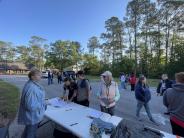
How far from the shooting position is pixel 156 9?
42.1 m

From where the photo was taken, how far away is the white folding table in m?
3.94

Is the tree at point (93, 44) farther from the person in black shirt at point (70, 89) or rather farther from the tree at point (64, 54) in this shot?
the person in black shirt at point (70, 89)

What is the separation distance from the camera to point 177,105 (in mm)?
4027

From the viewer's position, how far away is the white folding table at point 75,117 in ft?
12.9

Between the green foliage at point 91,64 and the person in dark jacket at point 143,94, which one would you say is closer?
the person in dark jacket at point 143,94

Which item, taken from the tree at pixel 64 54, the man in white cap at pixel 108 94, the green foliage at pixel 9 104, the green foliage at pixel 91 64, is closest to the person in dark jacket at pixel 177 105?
the man in white cap at pixel 108 94

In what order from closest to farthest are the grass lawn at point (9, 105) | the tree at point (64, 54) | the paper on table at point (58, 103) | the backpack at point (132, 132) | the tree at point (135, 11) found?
the backpack at point (132, 132), the paper on table at point (58, 103), the grass lawn at point (9, 105), the tree at point (135, 11), the tree at point (64, 54)

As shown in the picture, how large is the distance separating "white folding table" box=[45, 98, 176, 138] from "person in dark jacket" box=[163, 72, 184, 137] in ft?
1.18

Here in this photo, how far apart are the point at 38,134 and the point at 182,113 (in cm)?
353

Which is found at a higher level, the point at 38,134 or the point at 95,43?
the point at 95,43

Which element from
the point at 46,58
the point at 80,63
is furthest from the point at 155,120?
the point at 46,58

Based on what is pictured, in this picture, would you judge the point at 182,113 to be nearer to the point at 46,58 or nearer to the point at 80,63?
the point at 80,63

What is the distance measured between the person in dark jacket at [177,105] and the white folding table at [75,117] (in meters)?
0.36

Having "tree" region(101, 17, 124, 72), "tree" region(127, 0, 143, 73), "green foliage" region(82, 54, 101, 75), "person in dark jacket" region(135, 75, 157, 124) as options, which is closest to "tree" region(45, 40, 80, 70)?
"green foliage" region(82, 54, 101, 75)
